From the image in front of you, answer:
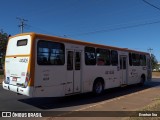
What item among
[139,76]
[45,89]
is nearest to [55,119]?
[45,89]

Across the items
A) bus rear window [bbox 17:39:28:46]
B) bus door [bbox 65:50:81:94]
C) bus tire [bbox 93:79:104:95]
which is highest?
bus rear window [bbox 17:39:28:46]

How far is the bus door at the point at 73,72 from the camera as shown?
477 inches

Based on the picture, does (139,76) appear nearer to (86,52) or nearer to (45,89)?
(86,52)

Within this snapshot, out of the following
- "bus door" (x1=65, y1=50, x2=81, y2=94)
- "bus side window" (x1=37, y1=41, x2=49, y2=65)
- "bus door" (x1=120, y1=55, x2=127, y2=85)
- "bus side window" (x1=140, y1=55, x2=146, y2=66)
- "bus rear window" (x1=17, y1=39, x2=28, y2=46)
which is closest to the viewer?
"bus side window" (x1=37, y1=41, x2=49, y2=65)

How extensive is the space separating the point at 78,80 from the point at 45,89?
249 cm

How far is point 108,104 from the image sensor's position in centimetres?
1087

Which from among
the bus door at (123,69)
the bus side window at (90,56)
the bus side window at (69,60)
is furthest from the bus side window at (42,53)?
the bus door at (123,69)

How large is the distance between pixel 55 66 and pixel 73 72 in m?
1.39

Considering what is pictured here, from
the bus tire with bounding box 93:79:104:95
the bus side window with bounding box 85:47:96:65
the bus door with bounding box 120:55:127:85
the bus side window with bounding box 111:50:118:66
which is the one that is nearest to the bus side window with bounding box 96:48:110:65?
the bus side window with bounding box 85:47:96:65

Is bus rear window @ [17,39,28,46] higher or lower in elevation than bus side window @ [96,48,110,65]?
higher

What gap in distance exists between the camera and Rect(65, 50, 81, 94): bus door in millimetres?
12109

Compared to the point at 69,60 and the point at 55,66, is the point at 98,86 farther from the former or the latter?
the point at 55,66

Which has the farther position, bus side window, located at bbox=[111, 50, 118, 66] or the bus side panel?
bus side window, located at bbox=[111, 50, 118, 66]

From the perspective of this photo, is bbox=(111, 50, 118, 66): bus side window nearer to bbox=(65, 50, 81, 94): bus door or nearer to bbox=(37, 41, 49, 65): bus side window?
bbox=(65, 50, 81, 94): bus door
